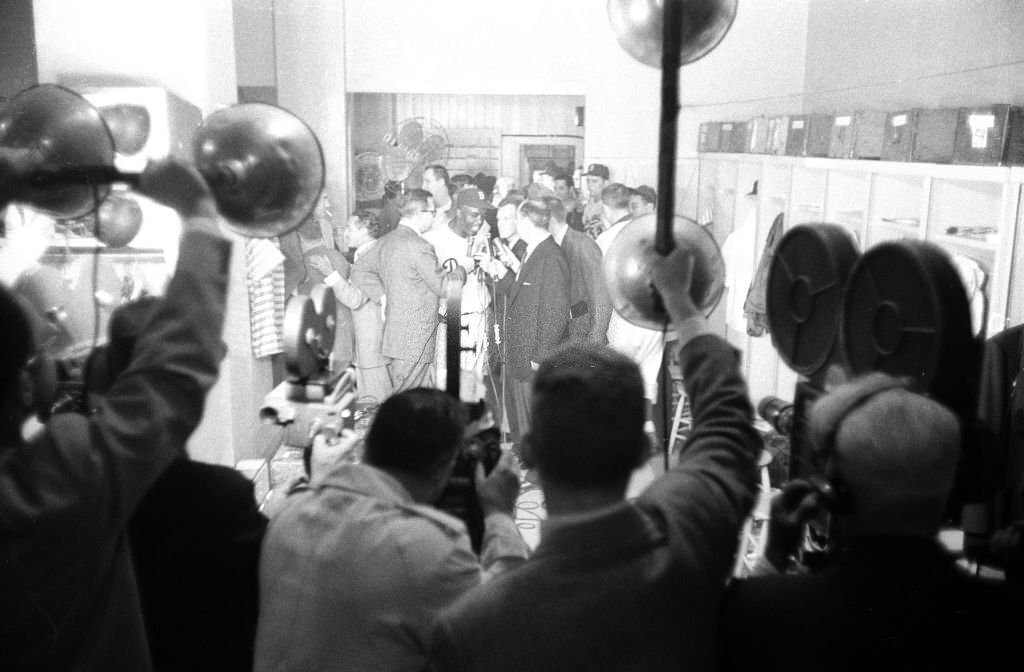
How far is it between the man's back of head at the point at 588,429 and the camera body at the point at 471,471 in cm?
44

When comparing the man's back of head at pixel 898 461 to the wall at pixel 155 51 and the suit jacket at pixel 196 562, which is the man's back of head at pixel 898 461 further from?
the wall at pixel 155 51

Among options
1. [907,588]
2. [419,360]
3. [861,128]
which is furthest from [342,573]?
[419,360]

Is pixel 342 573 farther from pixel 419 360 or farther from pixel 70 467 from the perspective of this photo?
pixel 419 360

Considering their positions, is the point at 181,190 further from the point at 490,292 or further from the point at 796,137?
the point at 796,137

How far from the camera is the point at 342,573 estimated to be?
4.28ft

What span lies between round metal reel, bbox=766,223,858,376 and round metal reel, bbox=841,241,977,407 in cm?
6

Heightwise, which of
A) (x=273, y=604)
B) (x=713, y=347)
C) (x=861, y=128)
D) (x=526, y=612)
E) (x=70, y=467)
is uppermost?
(x=861, y=128)

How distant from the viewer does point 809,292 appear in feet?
4.63

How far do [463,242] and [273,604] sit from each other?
13.1ft

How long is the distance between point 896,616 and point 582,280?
3.93 metres

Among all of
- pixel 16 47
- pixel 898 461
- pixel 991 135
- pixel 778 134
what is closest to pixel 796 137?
pixel 778 134

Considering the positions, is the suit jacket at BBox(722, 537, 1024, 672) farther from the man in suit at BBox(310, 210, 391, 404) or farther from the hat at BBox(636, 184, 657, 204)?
the hat at BBox(636, 184, 657, 204)

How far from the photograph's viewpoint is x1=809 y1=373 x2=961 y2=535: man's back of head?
106 centimetres

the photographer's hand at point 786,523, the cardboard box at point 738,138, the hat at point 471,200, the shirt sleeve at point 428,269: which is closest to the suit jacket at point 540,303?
the shirt sleeve at point 428,269
